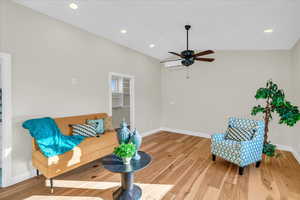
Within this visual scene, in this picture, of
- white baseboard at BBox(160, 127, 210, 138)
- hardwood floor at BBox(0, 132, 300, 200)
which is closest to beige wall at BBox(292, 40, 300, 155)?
hardwood floor at BBox(0, 132, 300, 200)

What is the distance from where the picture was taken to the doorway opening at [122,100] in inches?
183

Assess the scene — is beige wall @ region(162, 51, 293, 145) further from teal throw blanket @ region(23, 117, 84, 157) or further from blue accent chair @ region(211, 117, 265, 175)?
teal throw blanket @ region(23, 117, 84, 157)

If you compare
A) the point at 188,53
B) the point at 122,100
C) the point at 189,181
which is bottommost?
the point at 189,181

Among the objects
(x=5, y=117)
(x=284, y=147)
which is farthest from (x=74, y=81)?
(x=284, y=147)

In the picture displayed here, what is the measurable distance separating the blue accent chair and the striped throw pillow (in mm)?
2559

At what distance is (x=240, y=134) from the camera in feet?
9.58

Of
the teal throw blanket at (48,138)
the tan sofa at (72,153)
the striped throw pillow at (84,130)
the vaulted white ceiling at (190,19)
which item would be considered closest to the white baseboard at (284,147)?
the vaulted white ceiling at (190,19)

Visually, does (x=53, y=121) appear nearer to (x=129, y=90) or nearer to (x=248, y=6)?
(x=129, y=90)

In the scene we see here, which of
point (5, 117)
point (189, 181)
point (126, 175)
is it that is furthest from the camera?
point (189, 181)

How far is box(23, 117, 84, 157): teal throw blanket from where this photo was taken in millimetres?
2240

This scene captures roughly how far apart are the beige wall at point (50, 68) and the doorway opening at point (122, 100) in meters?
0.52

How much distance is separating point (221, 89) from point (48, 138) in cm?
475

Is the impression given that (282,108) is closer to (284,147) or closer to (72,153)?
(284,147)

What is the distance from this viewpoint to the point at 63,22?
9.91 ft
